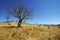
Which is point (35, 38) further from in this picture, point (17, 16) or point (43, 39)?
point (17, 16)

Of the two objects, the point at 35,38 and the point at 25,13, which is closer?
the point at 35,38

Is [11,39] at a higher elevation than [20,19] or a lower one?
lower

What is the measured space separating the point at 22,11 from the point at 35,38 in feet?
53.3

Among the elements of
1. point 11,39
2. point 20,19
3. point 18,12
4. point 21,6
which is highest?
point 21,6

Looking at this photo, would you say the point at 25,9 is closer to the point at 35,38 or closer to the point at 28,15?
the point at 28,15

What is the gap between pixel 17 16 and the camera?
113 ft

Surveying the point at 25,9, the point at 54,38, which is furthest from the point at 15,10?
the point at 54,38

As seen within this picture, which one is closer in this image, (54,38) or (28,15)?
(54,38)

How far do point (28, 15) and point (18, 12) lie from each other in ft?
11.8

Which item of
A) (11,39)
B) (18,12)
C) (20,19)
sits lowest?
(11,39)

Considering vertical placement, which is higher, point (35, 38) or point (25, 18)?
point (25, 18)

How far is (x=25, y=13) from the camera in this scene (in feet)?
115

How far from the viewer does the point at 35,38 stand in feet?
66.8

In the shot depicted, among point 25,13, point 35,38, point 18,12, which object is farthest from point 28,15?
point 35,38
